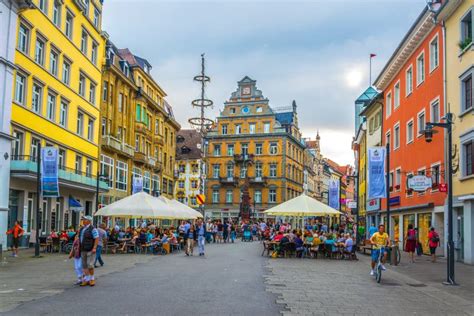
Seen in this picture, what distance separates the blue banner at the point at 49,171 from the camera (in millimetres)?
24359

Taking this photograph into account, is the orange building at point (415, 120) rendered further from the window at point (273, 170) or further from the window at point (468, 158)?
the window at point (273, 170)

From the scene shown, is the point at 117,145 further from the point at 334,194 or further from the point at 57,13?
the point at 334,194

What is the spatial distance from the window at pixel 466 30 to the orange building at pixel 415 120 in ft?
8.86

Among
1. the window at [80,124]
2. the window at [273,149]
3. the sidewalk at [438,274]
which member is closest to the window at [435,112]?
the sidewalk at [438,274]

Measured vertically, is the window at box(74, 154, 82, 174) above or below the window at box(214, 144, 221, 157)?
below

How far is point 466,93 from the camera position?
23.6m

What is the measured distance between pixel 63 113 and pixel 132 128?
15.1m

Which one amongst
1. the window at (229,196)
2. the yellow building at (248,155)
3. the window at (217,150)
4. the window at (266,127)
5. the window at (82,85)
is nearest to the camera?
the window at (82,85)

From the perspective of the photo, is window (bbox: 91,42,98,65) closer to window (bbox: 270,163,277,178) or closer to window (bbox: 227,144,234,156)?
window (bbox: 227,144,234,156)

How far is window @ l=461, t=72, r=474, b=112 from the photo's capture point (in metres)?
23.1

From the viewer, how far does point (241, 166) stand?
82.2 meters

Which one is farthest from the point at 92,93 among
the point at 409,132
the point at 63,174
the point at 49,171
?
the point at 409,132

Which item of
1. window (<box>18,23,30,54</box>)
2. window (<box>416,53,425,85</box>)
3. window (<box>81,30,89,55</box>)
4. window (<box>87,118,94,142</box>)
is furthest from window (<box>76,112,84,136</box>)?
window (<box>416,53,425,85</box>)

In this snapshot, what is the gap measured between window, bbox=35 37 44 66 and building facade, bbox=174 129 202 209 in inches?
1972
